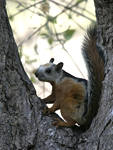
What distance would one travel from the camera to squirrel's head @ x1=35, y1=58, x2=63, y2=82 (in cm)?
285

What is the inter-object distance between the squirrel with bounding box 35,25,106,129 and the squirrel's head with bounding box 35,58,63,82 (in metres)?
0.01

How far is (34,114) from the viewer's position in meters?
2.01

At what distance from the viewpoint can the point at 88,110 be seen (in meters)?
2.23

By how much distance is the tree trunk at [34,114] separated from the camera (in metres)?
1.77

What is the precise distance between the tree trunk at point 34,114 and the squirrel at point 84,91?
0.09 metres

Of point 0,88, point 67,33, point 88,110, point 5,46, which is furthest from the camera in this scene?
point 67,33

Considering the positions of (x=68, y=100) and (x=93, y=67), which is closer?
(x=93, y=67)

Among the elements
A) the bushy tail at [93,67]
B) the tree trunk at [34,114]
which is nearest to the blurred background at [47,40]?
the bushy tail at [93,67]

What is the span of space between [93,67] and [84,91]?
45 centimetres

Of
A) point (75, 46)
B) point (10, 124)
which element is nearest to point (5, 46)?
point (10, 124)

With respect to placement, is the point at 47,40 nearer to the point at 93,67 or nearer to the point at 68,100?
the point at 68,100

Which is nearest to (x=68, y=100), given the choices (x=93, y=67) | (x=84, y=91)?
(x=84, y=91)

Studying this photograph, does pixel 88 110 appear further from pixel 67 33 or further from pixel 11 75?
pixel 67 33

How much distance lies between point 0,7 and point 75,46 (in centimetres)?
315
